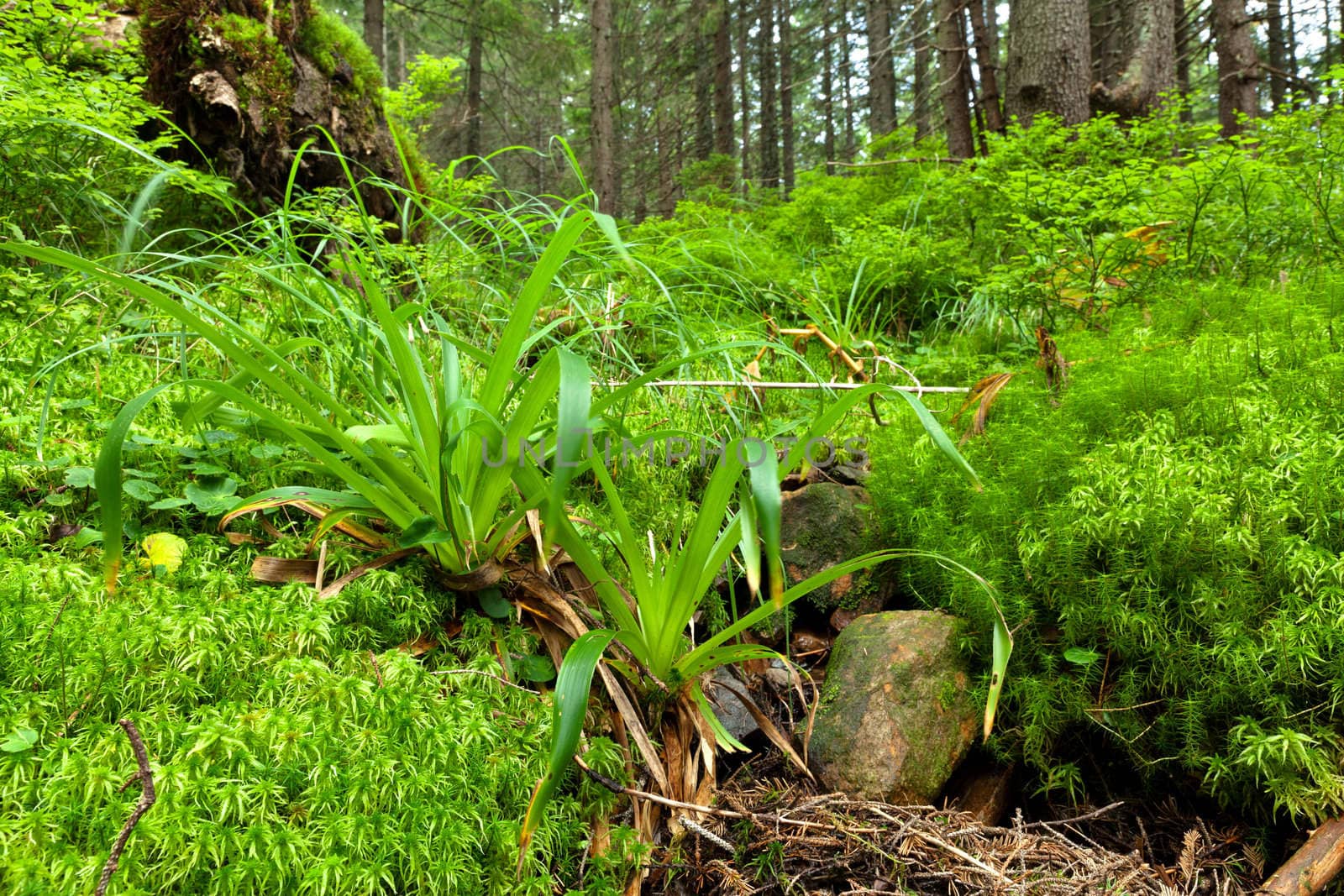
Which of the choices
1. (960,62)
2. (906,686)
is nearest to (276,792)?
(906,686)

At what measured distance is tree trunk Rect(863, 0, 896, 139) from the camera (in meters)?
10.8

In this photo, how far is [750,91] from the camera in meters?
17.8

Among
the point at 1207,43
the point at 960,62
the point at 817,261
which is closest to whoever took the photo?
the point at 817,261

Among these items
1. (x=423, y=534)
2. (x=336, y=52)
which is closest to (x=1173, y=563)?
(x=423, y=534)

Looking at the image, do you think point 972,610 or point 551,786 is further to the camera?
point 972,610

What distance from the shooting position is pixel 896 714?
1548 millimetres

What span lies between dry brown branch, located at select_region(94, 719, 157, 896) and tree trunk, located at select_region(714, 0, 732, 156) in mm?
11051

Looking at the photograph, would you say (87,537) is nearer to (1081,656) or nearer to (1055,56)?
(1081,656)

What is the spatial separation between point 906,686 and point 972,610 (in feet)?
0.84

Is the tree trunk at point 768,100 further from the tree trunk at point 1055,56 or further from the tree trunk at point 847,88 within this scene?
the tree trunk at point 1055,56

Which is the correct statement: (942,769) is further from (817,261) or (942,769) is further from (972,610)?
(817,261)

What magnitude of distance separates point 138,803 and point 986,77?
7.39 metres

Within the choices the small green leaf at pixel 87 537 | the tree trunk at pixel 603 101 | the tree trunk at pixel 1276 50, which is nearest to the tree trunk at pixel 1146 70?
the tree trunk at pixel 603 101

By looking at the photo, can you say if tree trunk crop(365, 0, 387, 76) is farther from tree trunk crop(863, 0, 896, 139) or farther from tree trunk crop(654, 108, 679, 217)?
tree trunk crop(863, 0, 896, 139)
